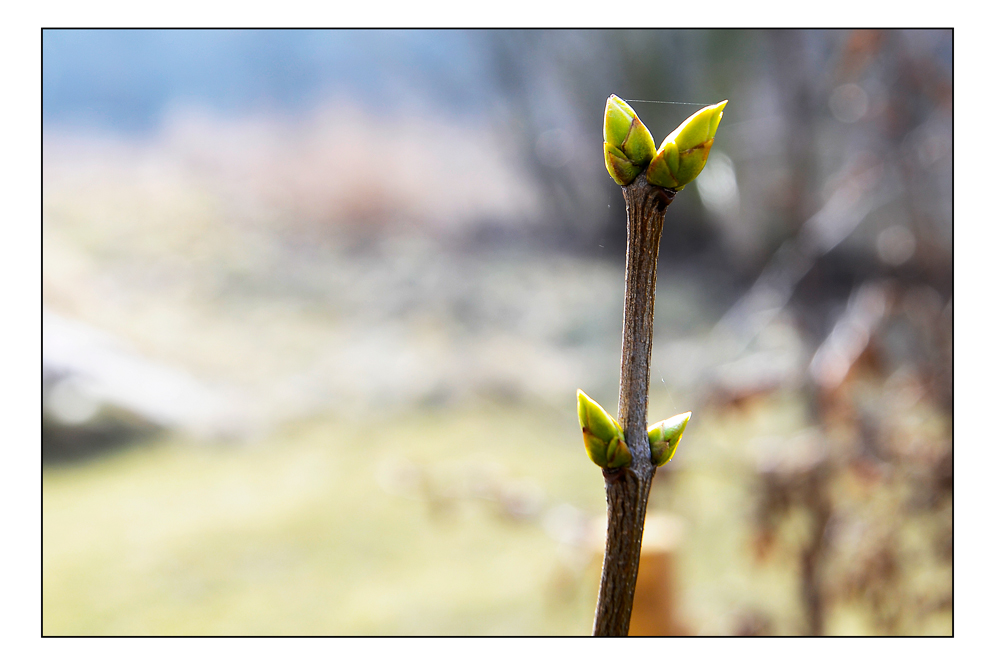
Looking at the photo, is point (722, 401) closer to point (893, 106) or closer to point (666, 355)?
point (893, 106)

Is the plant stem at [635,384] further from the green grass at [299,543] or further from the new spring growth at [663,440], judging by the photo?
the green grass at [299,543]

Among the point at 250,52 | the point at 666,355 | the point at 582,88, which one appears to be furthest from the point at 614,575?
the point at 250,52

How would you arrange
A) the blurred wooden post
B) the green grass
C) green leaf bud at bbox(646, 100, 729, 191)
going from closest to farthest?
green leaf bud at bbox(646, 100, 729, 191)
the blurred wooden post
the green grass

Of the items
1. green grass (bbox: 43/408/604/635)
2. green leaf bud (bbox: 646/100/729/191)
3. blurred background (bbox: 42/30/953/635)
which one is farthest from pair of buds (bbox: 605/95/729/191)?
green grass (bbox: 43/408/604/635)

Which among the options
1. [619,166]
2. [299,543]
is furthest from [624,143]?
[299,543]

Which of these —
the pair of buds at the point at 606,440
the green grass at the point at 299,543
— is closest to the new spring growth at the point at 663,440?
the pair of buds at the point at 606,440

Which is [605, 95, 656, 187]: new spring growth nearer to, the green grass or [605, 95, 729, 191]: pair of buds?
[605, 95, 729, 191]: pair of buds
